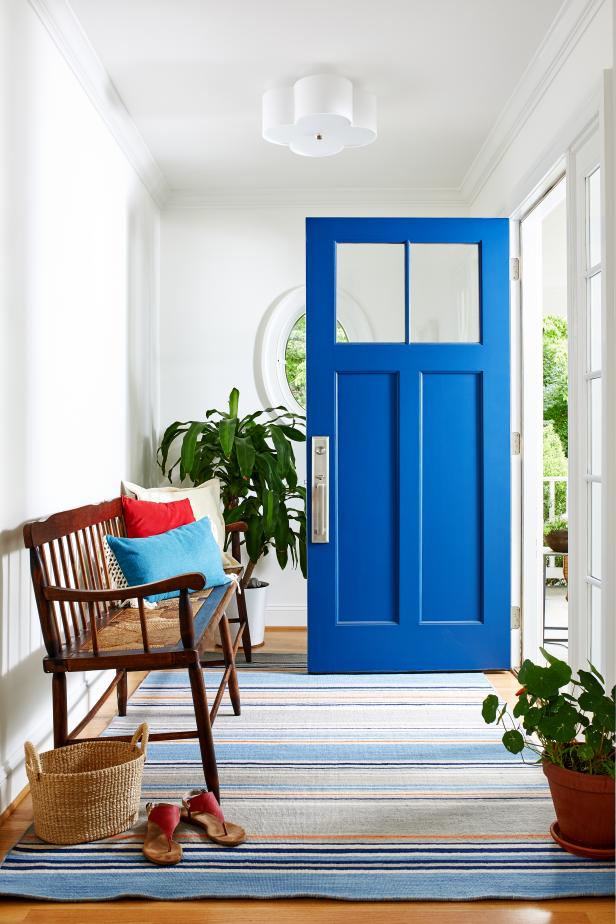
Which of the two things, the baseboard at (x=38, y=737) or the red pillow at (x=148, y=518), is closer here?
the baseboard at (x=38, y=737)

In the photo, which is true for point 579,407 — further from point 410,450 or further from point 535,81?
point 535,81

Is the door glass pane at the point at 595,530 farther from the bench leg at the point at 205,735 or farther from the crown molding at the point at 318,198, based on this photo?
the crown molding at the point at 318,198

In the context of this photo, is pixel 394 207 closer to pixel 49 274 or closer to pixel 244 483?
pixel 244 483

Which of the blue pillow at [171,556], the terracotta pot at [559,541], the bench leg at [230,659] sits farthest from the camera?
the terracotta pot at [559,541]

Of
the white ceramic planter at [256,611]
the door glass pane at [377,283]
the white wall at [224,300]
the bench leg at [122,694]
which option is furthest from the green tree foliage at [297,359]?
the bench leg at [122,694]

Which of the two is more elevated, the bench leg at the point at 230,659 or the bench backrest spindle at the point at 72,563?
the bench backrest spindle at the point at 72,563

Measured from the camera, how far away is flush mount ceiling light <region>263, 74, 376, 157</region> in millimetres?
3236

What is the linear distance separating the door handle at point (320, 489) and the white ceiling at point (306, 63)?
5.14 feet

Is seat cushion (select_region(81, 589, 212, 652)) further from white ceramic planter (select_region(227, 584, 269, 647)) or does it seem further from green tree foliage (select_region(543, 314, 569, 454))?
green tree foliage (select_region(543, 314, 569, 454))

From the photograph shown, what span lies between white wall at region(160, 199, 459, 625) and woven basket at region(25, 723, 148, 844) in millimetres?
2595

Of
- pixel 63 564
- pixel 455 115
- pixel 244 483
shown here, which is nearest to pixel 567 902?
pixel 63 564

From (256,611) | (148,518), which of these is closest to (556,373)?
(256,611)

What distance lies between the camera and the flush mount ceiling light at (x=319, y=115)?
324cm

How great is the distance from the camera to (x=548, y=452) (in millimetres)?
7074
